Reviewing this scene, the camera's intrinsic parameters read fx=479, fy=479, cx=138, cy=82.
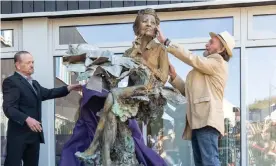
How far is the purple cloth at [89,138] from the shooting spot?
116 inches

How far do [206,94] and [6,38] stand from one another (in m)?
2.53

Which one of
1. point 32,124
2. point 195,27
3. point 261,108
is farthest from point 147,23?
point 261,108

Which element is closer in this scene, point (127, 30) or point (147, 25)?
point (147, 25)

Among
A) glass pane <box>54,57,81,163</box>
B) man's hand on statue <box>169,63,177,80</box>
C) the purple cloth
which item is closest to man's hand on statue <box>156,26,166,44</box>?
man's hand on statue <box>169,63,177,80</box>

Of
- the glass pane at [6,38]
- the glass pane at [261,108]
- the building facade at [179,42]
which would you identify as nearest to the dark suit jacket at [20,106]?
the building facade at [179,42]

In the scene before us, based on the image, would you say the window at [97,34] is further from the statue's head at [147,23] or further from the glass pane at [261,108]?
the statue's head at [147,23]

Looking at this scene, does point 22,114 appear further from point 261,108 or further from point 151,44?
point 261,108

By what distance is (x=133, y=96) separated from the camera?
8.71 ft

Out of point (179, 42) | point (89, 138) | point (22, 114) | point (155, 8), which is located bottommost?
point (89, 138)

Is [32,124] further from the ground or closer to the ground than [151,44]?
closer to the ground

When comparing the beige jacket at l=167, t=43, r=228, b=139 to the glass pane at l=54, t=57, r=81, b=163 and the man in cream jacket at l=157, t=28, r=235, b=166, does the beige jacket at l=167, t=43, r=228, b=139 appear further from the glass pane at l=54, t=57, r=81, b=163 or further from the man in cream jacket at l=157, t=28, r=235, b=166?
the glass pane at l=54, t=57, r=81, b=163

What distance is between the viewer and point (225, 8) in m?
4.32

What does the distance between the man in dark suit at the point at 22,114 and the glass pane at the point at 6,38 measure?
1213mm

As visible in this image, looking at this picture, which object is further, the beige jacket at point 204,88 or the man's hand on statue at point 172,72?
the man's hand on statue at point 172,72
